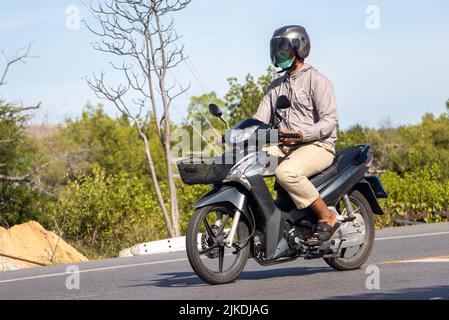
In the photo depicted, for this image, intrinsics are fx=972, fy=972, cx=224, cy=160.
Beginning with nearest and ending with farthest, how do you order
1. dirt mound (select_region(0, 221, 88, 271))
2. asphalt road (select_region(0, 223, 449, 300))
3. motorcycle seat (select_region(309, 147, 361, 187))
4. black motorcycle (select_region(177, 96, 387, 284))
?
asphalt road (select_region(0, 223, 449, 300)), black motorcycle (select_region(177, 96, 387, 284)), motorcycle seat (select_region(309, 147, 361, 187)), dirt mound (select_region(0, 221, 88, 271))

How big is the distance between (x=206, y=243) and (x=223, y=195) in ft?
1.53

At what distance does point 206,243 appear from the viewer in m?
8.68

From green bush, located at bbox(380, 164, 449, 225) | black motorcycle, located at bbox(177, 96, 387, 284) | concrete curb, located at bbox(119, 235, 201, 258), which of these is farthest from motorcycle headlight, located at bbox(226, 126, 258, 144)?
green bush, located at bbox(380, 164, 449, 225)

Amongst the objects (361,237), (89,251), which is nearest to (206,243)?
(361,237)

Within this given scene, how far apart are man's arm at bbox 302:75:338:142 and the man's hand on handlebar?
5.2 inches

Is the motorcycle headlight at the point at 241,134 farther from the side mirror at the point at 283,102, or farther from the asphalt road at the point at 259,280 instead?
the asphalt road at the point at 259,280

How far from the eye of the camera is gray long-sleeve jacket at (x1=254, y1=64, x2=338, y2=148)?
9055 mm

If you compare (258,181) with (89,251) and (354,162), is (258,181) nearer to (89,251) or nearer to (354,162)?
(354,162)

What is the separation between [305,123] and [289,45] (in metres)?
0.75

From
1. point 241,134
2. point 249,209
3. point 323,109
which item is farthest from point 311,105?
point 249,209

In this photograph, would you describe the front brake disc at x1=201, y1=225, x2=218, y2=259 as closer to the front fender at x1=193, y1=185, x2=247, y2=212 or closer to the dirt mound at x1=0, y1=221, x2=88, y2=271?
the front fender at x1=193, y1=185, x2=247, y2=212
